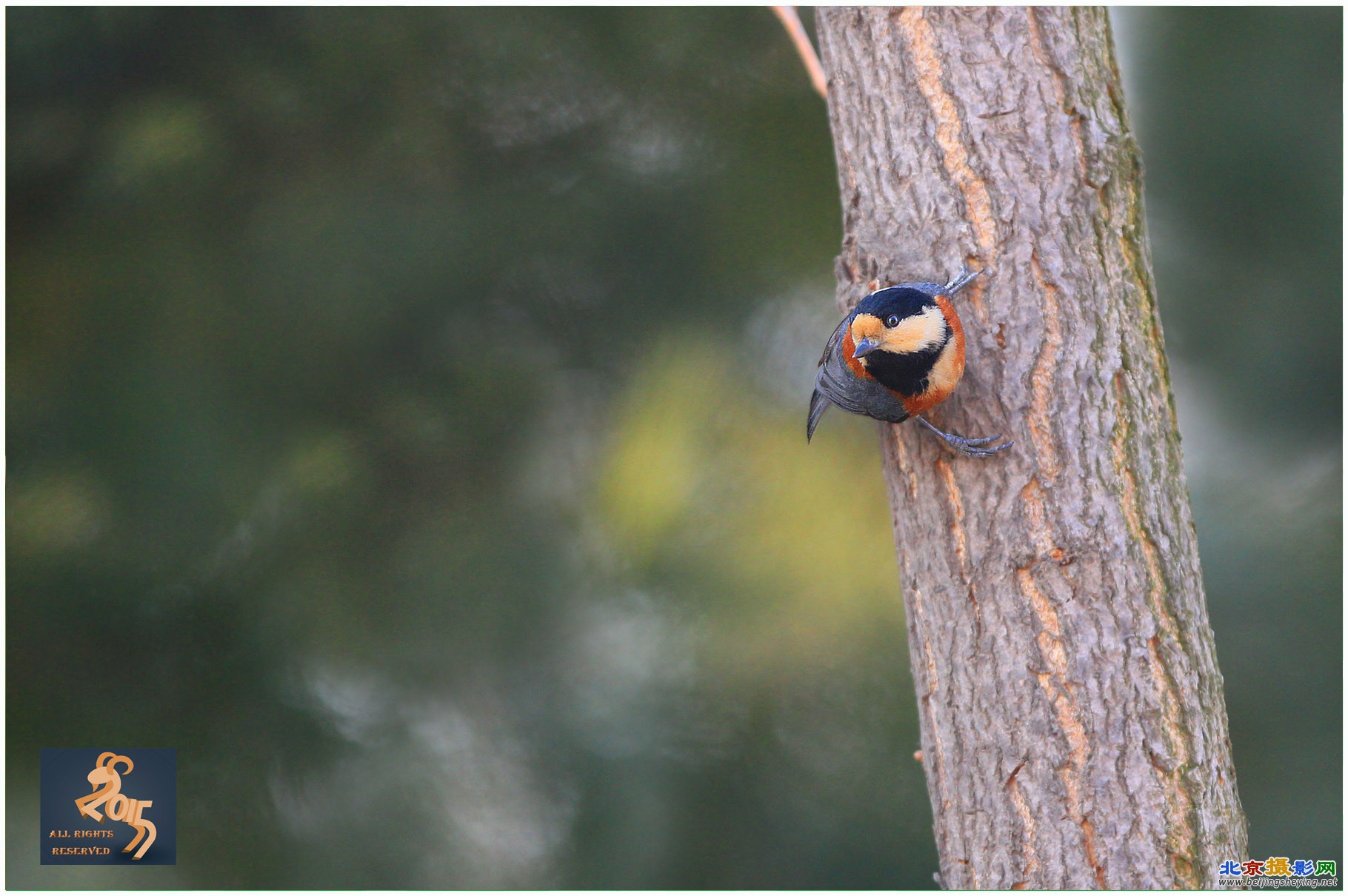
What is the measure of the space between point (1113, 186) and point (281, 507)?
5.54 ft

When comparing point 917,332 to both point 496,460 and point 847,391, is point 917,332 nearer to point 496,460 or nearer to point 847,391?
point 847,391

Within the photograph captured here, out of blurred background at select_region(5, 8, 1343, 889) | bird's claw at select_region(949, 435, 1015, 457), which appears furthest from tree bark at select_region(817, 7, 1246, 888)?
blurred background at select_region(5, 8, 1343, 889)

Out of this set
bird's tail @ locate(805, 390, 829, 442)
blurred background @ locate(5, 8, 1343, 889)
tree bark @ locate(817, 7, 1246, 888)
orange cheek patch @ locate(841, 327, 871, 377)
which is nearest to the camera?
tree bark @ locate(817, 7, 1246, 888)

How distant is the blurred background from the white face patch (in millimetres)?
1070

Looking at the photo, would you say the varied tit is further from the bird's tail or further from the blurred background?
the blurred background

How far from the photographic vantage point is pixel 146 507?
6.20 feet

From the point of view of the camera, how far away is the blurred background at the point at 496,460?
6.19 ft

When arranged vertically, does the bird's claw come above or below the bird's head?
below

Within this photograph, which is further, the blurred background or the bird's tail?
the blurred background

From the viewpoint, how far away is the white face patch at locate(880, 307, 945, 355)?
83 centimetres

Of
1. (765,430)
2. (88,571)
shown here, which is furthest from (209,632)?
(765,430)

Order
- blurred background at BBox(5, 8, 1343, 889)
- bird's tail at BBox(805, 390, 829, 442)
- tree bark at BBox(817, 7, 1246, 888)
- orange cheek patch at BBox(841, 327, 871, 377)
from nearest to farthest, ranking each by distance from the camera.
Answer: tree bark at BBox(817, 7, 1246, 888), orange cheek patch at BBox(841, 327, 871, 377), bird's tail at BBox(805, 390, 829, 442), blurred background at BBox(5, 8, 1343, 889)

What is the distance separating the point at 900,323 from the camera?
2.75ft

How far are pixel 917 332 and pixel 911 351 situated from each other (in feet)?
0.06
